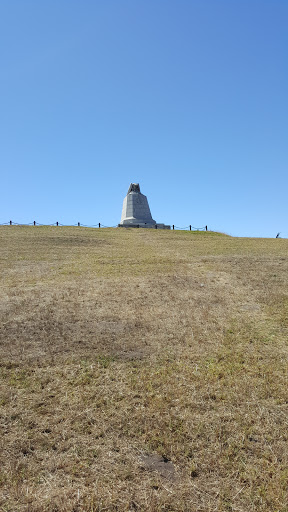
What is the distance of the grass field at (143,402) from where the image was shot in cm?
313

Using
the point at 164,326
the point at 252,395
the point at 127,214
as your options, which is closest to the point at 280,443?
the point at 252,395

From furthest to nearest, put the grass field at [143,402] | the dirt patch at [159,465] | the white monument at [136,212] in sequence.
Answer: the white monument at [136,212] < the dirt patch at [159,465] < the grass field at [143,402]

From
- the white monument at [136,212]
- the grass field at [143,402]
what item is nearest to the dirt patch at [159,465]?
the grass field at [143,402]

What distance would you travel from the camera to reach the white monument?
49.0 metres

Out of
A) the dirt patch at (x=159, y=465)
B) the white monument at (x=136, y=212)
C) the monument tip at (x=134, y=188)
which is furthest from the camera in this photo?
the monument tip at (x=134, y=188)

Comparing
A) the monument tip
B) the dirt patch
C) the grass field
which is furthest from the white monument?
the dirt patch

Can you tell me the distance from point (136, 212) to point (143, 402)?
153ft

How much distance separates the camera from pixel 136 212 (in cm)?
5003

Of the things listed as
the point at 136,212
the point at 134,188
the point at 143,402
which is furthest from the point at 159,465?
the point at 134,188

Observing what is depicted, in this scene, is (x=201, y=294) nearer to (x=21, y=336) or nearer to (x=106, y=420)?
(x=21, y=336)

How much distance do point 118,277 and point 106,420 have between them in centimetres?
878

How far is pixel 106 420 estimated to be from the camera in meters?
4.12

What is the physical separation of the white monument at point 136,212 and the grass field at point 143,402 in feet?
129

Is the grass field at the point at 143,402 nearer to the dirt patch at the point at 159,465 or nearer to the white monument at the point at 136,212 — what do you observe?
the dirt patch at the point at 159,465
